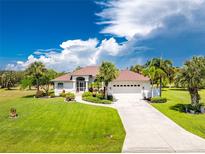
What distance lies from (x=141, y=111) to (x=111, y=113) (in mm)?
3927

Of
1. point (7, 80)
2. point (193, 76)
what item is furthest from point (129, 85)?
point (7, 80)

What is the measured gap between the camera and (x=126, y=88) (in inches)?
1572

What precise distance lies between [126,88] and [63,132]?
23712 millimetres

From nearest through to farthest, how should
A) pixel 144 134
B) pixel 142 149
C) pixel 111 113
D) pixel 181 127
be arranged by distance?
1. pixel 142 149
2. pixel 144 134
3. pixel 181 127
4. pixel 111 113

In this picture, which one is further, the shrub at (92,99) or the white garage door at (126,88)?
the white garage door at (126,88)

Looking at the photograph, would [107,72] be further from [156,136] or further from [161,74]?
[156,136]

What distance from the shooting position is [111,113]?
81.6 ft

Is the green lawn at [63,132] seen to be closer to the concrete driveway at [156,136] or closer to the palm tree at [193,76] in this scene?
the concrete driveway at [156,136]

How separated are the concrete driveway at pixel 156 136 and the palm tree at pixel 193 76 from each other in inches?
212

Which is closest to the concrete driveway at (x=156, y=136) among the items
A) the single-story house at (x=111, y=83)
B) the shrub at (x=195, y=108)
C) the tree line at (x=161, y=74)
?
the shrub at (x=195, y=108)

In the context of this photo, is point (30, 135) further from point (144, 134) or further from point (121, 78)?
point (121, 78)

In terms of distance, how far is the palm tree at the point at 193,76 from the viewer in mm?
25219

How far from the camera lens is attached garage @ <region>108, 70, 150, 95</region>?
3941 centimetres

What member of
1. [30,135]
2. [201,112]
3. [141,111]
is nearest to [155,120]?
[141,111]
